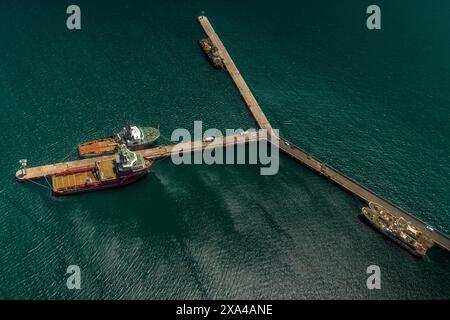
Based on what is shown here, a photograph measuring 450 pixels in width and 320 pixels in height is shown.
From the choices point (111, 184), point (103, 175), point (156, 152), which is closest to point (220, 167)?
point (156, 152)

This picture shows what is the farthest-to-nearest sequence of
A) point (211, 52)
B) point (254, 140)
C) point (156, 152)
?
point (211, 52) < point (254, 140) < point (156, 152)

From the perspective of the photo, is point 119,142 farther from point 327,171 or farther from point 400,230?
point 400,230

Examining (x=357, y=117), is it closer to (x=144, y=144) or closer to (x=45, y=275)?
(x=144, y=144)

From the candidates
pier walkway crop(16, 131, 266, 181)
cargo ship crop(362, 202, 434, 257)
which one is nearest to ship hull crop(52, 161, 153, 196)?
pier walkway crop(16, 131, 266, 181)

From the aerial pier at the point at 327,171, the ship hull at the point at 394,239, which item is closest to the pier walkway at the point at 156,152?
the aerial pier at the point at 327,171
